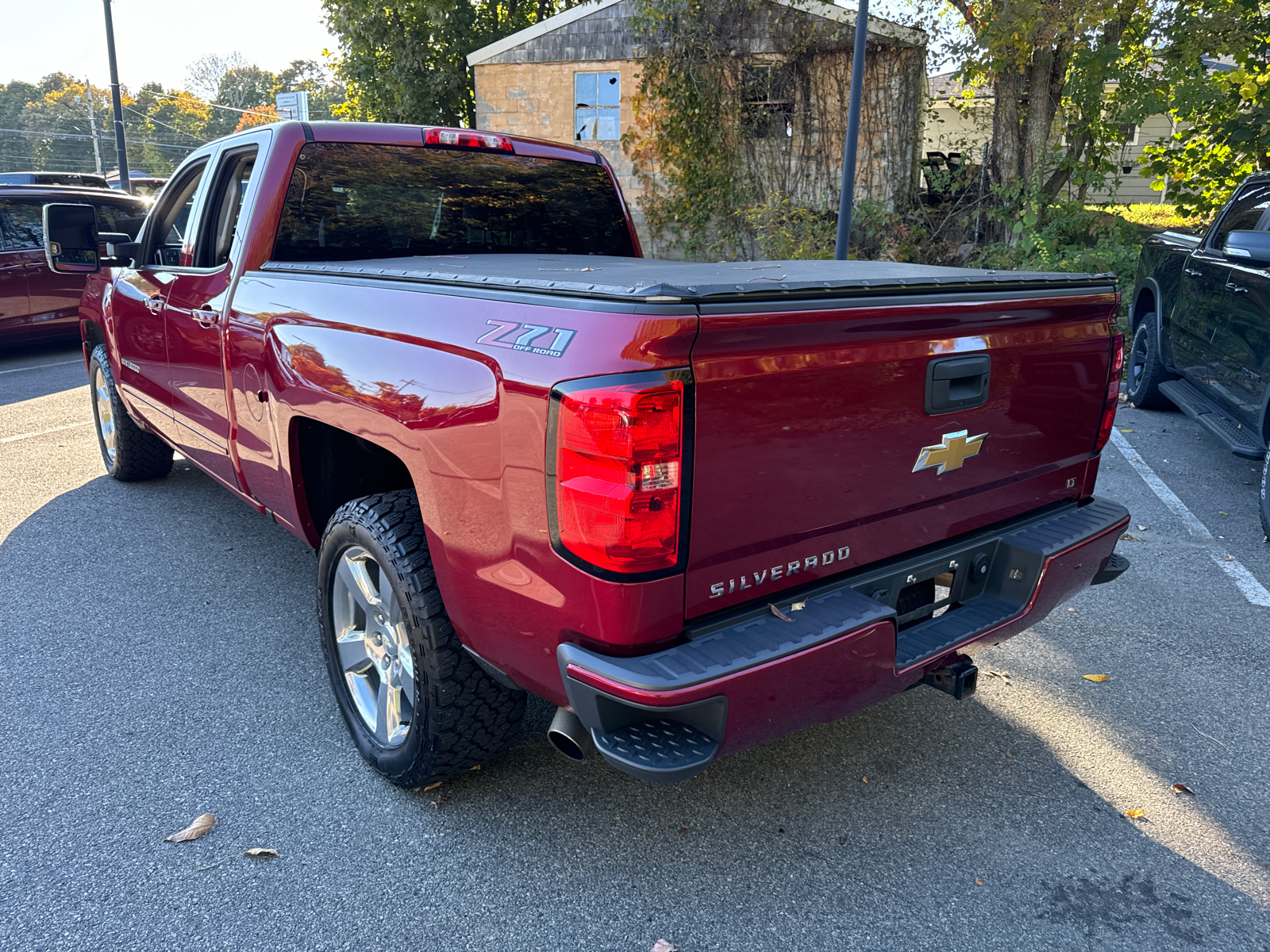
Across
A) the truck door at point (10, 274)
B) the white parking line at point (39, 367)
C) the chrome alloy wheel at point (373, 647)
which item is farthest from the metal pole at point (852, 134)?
the truck door at point (10, 274)

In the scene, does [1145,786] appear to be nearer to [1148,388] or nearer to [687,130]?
[1148,388]

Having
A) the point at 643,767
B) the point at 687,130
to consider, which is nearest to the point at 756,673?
the point at 643,767

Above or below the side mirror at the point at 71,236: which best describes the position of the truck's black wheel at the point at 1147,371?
below

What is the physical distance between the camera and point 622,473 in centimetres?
183

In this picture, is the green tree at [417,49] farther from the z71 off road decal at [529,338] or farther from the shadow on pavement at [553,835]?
the z71 off road decal at [529,338]

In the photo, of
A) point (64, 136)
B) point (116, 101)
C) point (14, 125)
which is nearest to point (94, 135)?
point (64, 136)

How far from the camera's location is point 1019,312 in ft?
8.14

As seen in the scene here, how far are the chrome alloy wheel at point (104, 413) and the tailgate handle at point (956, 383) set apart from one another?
5150mm

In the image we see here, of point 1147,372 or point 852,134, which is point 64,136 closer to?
point 852,134

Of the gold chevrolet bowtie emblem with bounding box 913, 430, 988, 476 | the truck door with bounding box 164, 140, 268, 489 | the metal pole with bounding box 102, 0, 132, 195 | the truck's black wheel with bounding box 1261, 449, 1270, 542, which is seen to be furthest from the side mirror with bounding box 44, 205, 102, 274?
the metal pole with bounding box 102, 0, 132, 195

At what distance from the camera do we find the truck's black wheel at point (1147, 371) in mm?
7363

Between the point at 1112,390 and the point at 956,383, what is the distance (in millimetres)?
910

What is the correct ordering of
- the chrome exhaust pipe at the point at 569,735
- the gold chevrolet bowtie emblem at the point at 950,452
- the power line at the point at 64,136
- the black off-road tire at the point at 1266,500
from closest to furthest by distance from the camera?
Answer: the chrome exhaust pipe at the point at 569,735
the gold chevrolet bowtie emblem at the point at 950,452
the black off-road tire at the point at 1266,500
the power line at the point at 64,136

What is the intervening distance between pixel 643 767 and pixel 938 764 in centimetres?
143
